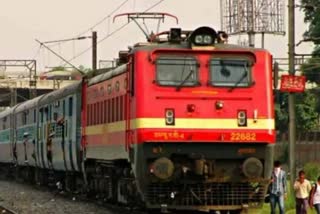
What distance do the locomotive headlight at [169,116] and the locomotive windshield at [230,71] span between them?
3.40ft

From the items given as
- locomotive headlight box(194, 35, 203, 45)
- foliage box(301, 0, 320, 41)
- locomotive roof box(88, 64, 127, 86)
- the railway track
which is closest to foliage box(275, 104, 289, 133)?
foliage box(301, 0, 320, 41)

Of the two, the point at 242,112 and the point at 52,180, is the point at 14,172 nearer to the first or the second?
the point at 52,180

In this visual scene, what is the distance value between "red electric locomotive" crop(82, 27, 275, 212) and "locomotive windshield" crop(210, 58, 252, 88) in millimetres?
19

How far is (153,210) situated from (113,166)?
177 cm

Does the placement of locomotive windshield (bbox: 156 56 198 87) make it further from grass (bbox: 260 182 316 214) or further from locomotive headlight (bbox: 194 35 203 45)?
grass (bbox: 260 182 316 214)

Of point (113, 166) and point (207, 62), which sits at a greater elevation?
point (207, 62)

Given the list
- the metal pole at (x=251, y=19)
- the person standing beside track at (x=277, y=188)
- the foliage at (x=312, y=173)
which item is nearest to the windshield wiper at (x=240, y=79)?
the person standing beside track at (x=277, y=188)

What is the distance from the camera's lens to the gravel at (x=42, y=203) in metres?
22.5

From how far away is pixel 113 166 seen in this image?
20.2m

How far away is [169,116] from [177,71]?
90cm

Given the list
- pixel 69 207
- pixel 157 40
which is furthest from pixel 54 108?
pixel 157 40

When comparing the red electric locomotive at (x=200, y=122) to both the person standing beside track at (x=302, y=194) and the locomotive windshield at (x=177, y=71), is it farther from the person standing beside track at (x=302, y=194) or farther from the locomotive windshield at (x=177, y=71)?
the person standing beside track at (x=302, y=194)

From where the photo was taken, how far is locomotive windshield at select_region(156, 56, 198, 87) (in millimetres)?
16812

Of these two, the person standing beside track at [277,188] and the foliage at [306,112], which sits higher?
the foliage at [306,112]
